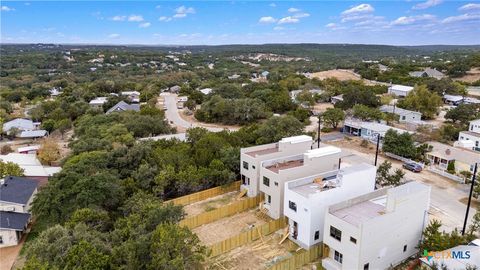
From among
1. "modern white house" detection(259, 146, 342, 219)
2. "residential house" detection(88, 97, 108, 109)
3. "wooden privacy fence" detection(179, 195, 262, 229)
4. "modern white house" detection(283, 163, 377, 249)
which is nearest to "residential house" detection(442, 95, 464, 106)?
"modern white house" detection(259, 146, 342, 219)

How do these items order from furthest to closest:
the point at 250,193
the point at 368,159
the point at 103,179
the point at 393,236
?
the point at 368,159, the point at 250,193, the point at 103,179, the point at 393,236

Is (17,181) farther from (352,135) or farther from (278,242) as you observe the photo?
(352,135)

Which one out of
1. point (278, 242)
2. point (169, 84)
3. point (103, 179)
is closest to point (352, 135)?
point (278, 242)


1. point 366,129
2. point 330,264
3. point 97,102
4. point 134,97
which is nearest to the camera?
point 330,264

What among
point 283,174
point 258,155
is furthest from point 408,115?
point 283,174

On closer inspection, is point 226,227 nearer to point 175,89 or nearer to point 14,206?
point 14,206

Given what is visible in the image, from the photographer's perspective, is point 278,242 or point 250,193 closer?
point 278,242

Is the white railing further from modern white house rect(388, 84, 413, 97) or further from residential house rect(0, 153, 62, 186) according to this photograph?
modern white house rect(388, 84, 413, 97)
